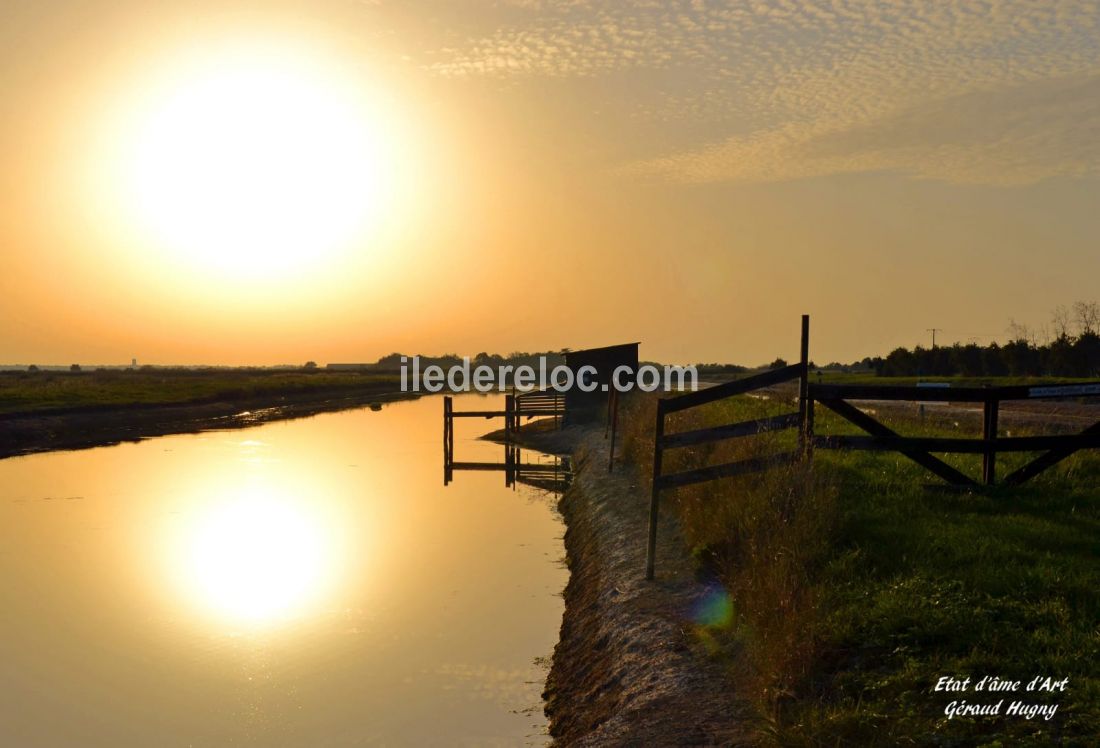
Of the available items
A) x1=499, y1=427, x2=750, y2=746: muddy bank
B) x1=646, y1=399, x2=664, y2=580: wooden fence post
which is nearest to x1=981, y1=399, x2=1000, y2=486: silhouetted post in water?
x1=499, y1=427, x2=750, y2=746: muddy bank

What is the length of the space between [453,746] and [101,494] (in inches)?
860

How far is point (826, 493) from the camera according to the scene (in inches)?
368

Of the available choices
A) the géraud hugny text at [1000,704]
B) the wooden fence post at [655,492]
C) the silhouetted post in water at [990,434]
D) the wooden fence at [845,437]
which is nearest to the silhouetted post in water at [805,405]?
the wooden fence at [845,437]

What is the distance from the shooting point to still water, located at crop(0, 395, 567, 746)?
32.6 feet

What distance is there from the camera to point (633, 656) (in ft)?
28.9

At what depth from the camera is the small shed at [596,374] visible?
4328 centimetres

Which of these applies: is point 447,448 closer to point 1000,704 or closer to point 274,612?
point 274,612

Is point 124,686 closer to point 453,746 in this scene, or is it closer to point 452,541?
point 453,746

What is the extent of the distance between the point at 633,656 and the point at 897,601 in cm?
286

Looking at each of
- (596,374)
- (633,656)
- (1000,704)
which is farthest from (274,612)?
(596,374)

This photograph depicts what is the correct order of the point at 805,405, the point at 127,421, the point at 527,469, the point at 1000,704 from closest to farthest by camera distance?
the point at 1000,704 → the point at 805,405 → the point at 527,469 → the point at 127,421

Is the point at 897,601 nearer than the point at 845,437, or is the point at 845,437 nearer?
the point at 897,601

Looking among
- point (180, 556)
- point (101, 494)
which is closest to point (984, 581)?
point (180, 556)

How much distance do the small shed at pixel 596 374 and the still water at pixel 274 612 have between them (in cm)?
1522
